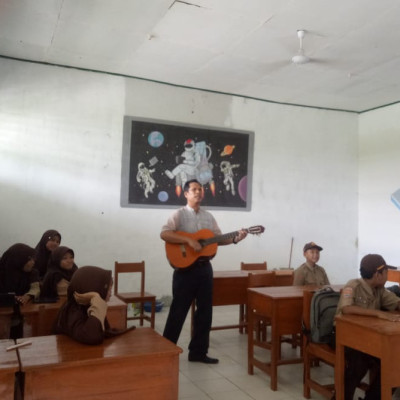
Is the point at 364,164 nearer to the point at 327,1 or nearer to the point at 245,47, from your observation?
the point at 245,47

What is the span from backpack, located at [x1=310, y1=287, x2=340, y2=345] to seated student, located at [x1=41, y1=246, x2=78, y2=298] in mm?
1933

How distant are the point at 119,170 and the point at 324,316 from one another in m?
3.71

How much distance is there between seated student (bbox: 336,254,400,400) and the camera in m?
2.76

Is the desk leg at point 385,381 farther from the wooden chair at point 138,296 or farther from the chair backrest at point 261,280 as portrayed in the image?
the wooden chair at point 138,296

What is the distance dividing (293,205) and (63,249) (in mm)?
4461

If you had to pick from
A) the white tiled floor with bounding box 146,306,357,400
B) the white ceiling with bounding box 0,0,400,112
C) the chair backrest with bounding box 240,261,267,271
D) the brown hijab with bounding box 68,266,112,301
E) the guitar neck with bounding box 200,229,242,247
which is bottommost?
the white tiled floor with bounding box 146,306,357,400

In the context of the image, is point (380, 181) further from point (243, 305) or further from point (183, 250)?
point (183, 250)

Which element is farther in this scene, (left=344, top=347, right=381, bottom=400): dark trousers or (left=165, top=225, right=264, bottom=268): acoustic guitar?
(left=165, top=225, right=264, bottom=268): acoustic guitar

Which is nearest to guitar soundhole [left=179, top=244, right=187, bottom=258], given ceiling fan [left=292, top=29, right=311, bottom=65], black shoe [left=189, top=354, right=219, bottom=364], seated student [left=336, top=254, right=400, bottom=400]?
black shoe [left=189, top=354, right=219, bottom=364]

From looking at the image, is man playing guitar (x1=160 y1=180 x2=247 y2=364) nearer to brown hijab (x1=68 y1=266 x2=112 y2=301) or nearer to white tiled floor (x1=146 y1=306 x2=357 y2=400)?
white tiled floor (x1=146 y1=306 x2=357 y2=400)

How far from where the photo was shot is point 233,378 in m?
3.51

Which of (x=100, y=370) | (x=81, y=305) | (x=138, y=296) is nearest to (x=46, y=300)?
(x=81, y=305)

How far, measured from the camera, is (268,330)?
204 inches

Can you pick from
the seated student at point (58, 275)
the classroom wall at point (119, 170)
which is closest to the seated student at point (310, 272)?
the seated student at point (58, 275)
